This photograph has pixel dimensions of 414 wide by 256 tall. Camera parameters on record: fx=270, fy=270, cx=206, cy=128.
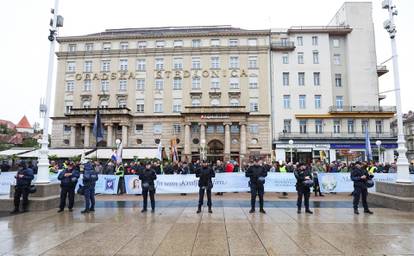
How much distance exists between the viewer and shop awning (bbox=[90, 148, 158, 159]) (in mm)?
35969

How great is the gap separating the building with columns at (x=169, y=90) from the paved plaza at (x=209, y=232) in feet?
99.4

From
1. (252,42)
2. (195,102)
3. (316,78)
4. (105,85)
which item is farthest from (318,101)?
(105,85)

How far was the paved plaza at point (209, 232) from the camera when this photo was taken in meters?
5.77

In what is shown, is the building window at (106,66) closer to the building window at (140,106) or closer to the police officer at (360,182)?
the building window at (140,106)

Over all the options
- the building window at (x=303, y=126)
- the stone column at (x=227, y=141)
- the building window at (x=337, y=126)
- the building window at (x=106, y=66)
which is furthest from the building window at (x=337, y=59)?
the building window at (x=106, y=66)

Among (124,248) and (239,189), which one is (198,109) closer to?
(239,189)

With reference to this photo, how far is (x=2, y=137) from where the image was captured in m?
70.3

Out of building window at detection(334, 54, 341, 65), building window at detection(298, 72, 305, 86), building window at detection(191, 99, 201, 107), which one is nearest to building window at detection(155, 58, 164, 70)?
building window at detection(191, 99, 201, 107)

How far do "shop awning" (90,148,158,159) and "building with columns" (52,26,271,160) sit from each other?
3314 mm

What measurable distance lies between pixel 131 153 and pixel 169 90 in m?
12.6

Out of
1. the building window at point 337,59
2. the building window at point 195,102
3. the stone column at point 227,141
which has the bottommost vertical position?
the stone column at point 227,141

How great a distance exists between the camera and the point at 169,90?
43.8 meters

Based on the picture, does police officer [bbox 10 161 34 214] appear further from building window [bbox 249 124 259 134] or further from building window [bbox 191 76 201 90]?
building window [bbox 191 76 201 90]

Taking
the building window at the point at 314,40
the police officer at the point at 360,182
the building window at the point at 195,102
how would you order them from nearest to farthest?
1. the police officer at the point at 360,182
2. the building window at the point at 195,102
3. the building window at the point at 314,40
